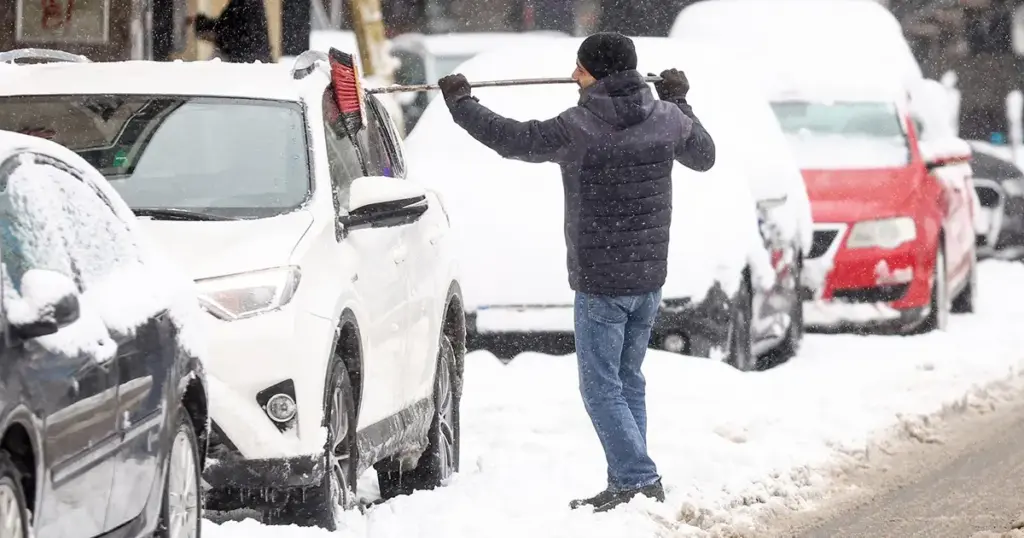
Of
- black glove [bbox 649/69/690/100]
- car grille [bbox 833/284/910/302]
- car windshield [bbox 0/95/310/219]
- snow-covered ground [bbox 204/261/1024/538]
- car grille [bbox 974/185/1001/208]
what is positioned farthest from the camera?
car grille [bbox 974/185/1001/208]

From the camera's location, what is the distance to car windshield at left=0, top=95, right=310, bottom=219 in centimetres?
829

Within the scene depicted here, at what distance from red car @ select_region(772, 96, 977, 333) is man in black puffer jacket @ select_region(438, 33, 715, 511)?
7.53 m

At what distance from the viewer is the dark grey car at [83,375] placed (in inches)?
218

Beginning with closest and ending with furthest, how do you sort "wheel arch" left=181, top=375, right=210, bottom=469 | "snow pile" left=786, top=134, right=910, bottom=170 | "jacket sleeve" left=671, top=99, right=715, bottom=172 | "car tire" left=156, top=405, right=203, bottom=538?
"car tire" left=156, top=405, right=203, bottom=538
"wheel arch" left=181, top=375, right=210, bottom=469
"jacket sleeve" left=671, top=99, right=715, bottom=172
"snow pile" left=786, top=134, right=910, bottom=170

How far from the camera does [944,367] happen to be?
15.0m

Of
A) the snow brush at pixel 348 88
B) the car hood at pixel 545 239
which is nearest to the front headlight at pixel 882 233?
the car hood at pixel 545 239

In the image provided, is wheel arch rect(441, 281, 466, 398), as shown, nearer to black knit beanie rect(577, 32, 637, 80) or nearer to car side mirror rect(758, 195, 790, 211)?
black knit beanie rect(577, 32, 637, 80)

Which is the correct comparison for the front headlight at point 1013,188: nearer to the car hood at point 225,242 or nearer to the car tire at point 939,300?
the car tire at point 939,300

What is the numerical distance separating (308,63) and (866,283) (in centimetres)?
826

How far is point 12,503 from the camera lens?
5.40m

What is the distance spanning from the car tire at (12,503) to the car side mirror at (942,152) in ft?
40.3

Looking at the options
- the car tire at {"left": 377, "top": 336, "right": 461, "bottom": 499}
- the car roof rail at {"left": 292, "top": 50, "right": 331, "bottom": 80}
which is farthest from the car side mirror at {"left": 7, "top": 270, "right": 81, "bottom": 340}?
the car tire at {"left": 377, "top": 336, "right": 461, "bottom": 499}

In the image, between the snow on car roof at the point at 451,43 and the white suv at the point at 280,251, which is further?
the snow on car roof at the point at 451,43

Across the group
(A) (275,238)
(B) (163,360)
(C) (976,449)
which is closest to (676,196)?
(C) (976,449)
